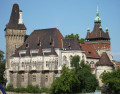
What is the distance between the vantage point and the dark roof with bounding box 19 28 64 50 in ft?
265

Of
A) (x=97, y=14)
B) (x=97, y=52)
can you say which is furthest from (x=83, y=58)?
(x=97, y=14)

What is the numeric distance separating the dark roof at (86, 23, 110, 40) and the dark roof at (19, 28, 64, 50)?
1480 cm

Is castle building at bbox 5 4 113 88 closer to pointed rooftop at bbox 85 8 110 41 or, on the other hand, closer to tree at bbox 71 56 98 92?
pointed rooftop at bbox 85 8 110 41

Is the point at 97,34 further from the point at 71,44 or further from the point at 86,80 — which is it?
the point at 86,80

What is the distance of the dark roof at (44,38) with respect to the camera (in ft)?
265

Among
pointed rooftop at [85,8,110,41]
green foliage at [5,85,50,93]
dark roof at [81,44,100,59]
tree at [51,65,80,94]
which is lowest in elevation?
green foliage at [5,85,50,93]

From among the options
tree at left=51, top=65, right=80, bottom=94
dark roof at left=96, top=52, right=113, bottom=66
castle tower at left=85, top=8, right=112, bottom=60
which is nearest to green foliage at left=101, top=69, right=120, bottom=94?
tree at left=51, top=65, right=80, bottom=94

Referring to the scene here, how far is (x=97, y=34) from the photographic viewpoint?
94.3 meters

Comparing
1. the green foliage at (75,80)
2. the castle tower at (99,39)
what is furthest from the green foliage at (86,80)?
the castle tower at (99,39)

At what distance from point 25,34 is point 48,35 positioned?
292 inches

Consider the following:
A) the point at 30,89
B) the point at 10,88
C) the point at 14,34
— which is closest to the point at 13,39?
the point at 14,34

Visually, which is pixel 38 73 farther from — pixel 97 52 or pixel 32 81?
pixel 97 52

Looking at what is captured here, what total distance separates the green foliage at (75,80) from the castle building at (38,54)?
3321 millimetres

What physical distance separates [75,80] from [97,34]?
89.3 feet
